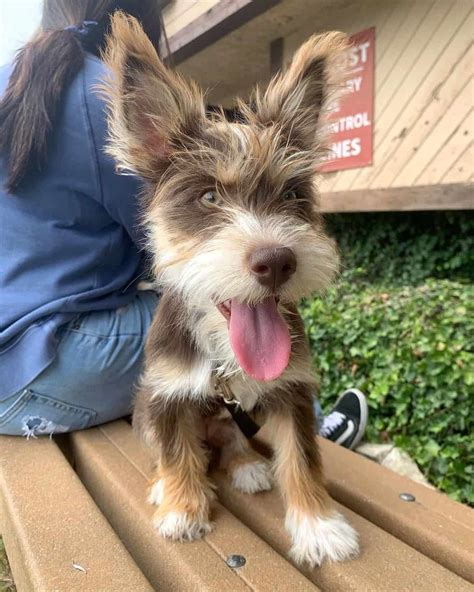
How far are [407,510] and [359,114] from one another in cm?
598

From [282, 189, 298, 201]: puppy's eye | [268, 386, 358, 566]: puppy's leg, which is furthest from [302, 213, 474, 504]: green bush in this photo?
[282, 189, 298, 201]: puppy's eye

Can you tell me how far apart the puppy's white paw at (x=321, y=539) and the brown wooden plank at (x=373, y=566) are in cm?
3

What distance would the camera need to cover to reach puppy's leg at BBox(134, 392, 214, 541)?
89.4 inches

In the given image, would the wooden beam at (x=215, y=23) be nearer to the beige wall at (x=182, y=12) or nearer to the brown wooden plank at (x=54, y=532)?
the beige wall at (x=182, y=12)

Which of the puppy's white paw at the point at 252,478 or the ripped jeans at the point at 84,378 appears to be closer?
the puppy's white paw at the point at 252,478

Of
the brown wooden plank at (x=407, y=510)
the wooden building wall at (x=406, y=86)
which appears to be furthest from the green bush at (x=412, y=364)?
the wooden building wall at (x=406, y=86)

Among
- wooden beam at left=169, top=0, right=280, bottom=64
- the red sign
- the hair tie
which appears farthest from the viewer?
the red sign

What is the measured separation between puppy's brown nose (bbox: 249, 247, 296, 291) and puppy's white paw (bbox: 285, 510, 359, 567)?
104 cm

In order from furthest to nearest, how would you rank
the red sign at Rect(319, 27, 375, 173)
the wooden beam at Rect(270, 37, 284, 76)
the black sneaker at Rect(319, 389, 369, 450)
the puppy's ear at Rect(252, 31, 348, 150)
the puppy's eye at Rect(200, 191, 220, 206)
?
1. the wooden beam at Rect(270, 37, 284, 76)
2. the red sign at Rect(319, 27, 375, 173)
3. the black sneaker at Rect(319, 389, 369, 450)
4. the puppy's ear at Rect(252, 31, 348, 150)
5. the puppy's eye at Rect(200, 191, 220, 206)

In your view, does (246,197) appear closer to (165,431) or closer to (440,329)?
(165,431)

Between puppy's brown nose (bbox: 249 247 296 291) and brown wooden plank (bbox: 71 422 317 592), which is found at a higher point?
puppy's brown nose (bbox: 249 247 296 291)

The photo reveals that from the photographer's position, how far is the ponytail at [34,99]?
2.48m

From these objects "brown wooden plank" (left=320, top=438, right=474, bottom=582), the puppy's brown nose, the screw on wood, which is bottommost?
"brown wooden plank" (left=320, top=438, right=474, bottom=582)

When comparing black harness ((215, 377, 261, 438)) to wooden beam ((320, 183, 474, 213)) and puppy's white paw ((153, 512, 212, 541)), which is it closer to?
puppy's white paw ((153, 512, 212, 541))
